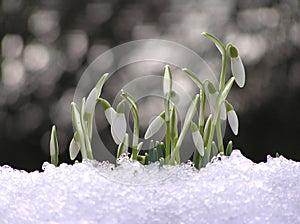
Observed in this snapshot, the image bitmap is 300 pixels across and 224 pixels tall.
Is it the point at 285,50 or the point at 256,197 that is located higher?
the point at 256,197

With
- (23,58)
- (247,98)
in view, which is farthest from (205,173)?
(23,58)

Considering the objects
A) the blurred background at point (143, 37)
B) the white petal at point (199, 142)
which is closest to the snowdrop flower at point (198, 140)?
the white petal at point (199, 142)

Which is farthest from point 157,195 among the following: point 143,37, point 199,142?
point 143,37

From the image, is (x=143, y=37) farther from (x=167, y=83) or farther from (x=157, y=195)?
(x=157, y=195)

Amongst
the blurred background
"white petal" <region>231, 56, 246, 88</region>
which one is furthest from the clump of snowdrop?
the blurred background

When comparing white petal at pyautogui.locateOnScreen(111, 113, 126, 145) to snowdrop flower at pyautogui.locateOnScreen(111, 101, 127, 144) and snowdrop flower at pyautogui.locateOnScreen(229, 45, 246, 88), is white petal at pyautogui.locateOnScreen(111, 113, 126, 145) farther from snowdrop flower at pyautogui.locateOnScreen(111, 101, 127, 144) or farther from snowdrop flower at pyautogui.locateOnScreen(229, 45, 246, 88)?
snowdrop flower at pyautogui.locateOnScreen(229, 45, 246, 88)

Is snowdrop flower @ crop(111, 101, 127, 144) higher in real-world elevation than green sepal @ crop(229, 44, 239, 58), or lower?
lower

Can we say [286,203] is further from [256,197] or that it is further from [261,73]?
[261,73]
